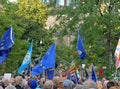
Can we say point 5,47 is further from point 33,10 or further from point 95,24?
point 33,10

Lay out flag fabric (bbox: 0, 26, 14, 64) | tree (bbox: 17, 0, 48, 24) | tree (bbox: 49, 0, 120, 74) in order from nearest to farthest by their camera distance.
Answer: flag fabric (bbox: 0, 26, 14, 64), tree (bbox: 49, 0, 120, 74), tree (bbox: 17, 0, 48, 24)

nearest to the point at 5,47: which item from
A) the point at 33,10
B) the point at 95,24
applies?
the point at 95,24

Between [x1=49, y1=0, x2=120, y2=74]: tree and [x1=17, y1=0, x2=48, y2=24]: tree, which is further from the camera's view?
[x1=17, y1=0, x2=48, y2=24]: tree

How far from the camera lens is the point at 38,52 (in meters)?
45.1

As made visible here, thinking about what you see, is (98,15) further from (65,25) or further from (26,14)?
(26,14)

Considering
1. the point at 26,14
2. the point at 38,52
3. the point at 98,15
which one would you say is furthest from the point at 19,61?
the point at 98,15

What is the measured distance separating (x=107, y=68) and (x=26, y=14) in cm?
2539

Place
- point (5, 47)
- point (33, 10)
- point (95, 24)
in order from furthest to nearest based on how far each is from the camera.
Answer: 1. point (33, 10)
2. point (95, 24)
3. point (5, 47)

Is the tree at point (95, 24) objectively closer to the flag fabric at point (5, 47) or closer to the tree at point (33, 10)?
the flag fabric at point (5, 47)

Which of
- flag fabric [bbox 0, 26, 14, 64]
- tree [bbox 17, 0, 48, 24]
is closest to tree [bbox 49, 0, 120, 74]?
flag fabric [bbox 0, 26, 14, 64]

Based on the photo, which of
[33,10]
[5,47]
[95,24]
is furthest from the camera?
[33,10]

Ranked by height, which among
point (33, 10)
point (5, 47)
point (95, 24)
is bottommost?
point (5, 47)

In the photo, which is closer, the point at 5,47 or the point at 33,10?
the point at 5,47

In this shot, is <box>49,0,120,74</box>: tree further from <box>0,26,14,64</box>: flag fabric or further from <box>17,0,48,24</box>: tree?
<box>17,0,48,24</box>: tree
